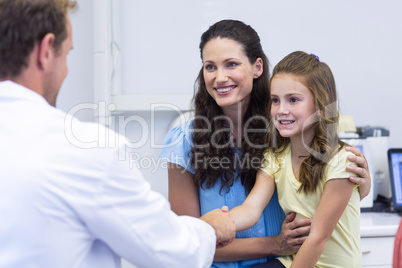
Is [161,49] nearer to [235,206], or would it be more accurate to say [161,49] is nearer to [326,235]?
[235,206]

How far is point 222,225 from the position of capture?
4.35ft

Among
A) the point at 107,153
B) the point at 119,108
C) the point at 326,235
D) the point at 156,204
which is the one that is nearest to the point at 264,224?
the point at 326,235

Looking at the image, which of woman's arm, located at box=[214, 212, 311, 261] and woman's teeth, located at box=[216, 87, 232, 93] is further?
woman's teeth, located at box=[216, 87, 232, 93]

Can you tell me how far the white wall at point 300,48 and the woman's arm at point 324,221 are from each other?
1.25 meters

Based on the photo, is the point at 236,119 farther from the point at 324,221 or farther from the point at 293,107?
the point at 324,221

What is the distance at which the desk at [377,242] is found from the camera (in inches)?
81.6

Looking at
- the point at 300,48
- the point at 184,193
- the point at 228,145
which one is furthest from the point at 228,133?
the point at 300,48

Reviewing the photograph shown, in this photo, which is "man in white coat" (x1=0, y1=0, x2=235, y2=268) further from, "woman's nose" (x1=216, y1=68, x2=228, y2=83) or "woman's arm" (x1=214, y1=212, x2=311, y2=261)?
"woman's nose" (x1=216, y1=68, x2=228, y2=83)

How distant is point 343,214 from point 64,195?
933 millimetres

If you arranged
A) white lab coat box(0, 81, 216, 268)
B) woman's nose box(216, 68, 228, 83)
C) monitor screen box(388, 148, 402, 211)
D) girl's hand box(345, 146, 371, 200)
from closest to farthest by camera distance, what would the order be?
white lab coat box(0, 81, 216, 268) < girl's hand box(345, 146, 371, 200) < woman's nose box(216, 68, 228, 83) < monitor screen box(388, 148, 402, 211)

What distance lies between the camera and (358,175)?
4.66ft

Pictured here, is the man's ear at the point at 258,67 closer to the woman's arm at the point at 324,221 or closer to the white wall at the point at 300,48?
the woman's arm at the point at 324,221

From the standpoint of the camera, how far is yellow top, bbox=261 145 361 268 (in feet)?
4.68

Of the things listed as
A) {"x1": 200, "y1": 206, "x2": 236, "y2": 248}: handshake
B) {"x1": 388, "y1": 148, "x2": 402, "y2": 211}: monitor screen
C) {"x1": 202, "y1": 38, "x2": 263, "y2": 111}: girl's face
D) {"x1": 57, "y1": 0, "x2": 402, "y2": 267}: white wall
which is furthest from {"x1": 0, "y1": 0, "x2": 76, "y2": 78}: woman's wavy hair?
{"x1": 388, "y1": 148, "x2": 402, "y2": 211}: monitor screen
